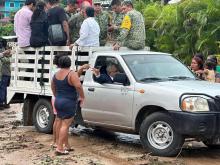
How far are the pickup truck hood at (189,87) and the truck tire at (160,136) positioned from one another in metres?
0.44

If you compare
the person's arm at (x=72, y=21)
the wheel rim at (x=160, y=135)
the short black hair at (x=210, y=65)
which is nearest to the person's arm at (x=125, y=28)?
the person's arm at (x=72, y=21)

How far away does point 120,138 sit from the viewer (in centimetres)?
1005

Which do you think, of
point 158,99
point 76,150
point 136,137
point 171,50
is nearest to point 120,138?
point 136,137

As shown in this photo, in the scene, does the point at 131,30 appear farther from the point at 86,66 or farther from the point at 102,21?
the point at 86,66

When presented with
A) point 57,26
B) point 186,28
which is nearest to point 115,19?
point 57,26

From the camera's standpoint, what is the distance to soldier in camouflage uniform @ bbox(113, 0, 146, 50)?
9.90 meters

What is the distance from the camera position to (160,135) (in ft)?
26.3

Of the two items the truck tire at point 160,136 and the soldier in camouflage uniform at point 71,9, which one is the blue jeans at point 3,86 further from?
the truck tire at point 160,136

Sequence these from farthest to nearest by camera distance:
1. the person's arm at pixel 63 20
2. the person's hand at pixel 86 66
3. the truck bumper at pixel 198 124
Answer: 1. the person's arm at pixel 63 20
2. the person's hand at pixel 86 66
3. the truck bumper at pixel 198 124

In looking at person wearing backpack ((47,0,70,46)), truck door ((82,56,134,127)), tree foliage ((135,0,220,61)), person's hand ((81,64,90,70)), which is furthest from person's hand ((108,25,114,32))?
tree foliage ((135,0,220,61))

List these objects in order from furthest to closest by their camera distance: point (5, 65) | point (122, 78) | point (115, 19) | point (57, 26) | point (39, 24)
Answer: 1. point (5, 65)
2. point (115, 19)
3. point (39, 24)
4. point (57, 26)
5. point (122, 78)

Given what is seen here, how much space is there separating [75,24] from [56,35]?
75 centimetres

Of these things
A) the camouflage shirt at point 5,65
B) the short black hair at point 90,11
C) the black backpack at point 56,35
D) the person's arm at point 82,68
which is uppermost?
the short black hair at point 90,11

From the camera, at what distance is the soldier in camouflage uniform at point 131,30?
9.90m
